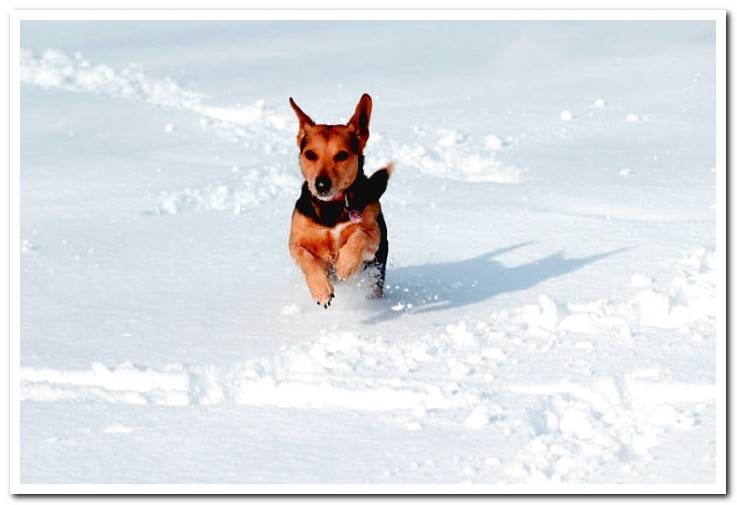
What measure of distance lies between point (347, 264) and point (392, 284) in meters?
0.68

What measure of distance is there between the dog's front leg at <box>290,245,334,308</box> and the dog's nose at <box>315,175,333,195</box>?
14.0 inches

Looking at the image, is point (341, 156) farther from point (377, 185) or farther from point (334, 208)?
point (377, 185)

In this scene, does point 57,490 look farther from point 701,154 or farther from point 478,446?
point 701,154

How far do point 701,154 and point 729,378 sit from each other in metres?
3.95

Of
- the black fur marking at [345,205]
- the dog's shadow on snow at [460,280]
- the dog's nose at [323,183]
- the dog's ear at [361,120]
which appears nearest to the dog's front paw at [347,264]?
the black fur marking at [345,205]

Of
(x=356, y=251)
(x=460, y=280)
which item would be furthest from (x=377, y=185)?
(x=460, y=280)

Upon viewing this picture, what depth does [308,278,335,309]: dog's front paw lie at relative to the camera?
16.2 ft

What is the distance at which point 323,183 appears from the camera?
4.79m

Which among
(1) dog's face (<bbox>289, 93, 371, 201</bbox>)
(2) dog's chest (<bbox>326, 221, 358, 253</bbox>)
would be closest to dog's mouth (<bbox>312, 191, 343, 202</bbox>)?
(1) dog's face (<bbox>289, 93, 371, 201</bbox>)

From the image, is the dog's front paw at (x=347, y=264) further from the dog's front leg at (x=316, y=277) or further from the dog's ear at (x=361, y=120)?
the dog's ear at (x=361, y=120)

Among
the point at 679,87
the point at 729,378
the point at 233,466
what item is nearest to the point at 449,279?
the point at 729,378

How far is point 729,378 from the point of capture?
13.2 feet

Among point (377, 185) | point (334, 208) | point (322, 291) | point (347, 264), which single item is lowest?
point (322, 291)

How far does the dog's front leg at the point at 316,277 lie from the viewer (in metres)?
4.93
